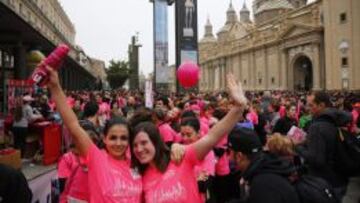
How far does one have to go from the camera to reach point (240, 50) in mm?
80250

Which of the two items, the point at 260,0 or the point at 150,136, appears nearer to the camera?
the point at 150,136

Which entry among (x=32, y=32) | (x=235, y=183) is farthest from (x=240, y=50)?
(x=235, y=183)

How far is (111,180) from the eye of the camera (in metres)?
3.57

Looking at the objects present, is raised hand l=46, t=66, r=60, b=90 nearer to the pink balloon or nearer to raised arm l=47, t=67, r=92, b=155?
raised arm l=47, t=67, r=92, b=155

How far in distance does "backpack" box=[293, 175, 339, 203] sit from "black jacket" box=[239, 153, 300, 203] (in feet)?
0.49

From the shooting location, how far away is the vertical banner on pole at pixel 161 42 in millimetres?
25406

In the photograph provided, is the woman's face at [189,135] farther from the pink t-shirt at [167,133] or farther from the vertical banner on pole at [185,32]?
the vertical banner on pole at [185,32]

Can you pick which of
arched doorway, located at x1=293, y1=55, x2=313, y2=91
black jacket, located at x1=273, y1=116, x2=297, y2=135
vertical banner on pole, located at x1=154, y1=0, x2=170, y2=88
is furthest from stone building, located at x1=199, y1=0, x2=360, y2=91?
black jacket, located at x1=273, y1=116, x2=297, y2=135

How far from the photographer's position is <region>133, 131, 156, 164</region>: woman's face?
372 cm

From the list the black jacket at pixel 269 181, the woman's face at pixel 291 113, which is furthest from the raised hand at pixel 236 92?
the woman's face at pixel 291 113

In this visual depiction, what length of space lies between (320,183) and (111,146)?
1669mm

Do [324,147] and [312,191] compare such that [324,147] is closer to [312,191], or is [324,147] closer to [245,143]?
[312,191]

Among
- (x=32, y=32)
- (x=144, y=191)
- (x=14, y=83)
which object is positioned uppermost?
(x=32, y=32)

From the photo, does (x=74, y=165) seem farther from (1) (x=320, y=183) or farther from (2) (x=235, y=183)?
(2) (x=235, y=183)
